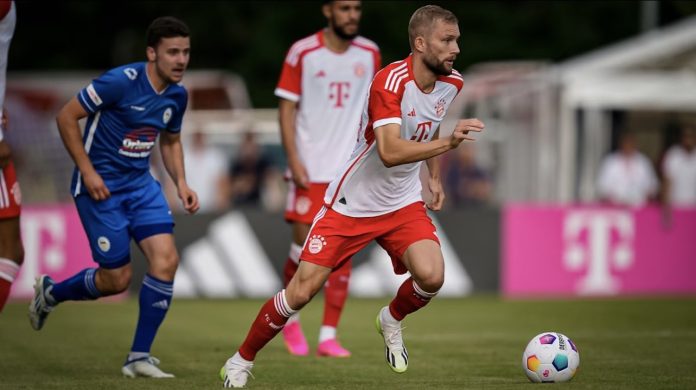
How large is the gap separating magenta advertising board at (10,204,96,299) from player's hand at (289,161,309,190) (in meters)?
6.41

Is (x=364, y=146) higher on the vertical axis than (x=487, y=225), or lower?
higher

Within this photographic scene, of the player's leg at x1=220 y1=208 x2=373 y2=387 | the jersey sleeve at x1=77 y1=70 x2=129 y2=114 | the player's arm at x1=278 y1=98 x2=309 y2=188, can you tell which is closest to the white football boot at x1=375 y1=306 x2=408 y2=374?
the player's leg at x1=220 y1=208 x2=373 y2=387

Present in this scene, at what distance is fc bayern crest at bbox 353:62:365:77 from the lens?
33.2ft

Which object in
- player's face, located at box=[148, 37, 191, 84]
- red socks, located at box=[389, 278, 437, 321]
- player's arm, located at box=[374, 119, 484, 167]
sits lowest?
red socks, located at box=[389, 278, 437, 321]

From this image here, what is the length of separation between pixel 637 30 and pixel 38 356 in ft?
83.1

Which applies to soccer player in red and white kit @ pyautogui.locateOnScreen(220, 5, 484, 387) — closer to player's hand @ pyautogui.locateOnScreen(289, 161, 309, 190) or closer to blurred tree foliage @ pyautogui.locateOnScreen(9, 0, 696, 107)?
player's hand @ pyautogui.locateOnScreen(289, 161, 309, 190)

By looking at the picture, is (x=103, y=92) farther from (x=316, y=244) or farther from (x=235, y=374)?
(x=235, y=374)

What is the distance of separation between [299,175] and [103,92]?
207 centimetres

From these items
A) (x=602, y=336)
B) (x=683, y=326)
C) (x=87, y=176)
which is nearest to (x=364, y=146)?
(x=87, y=176)

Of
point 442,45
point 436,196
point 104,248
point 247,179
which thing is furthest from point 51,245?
point 442,45

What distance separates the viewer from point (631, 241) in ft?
54.4

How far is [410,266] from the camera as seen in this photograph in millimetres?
7969

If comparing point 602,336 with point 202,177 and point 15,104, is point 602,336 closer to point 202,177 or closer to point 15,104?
point 202,177

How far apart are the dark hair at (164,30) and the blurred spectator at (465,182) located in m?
11.7
